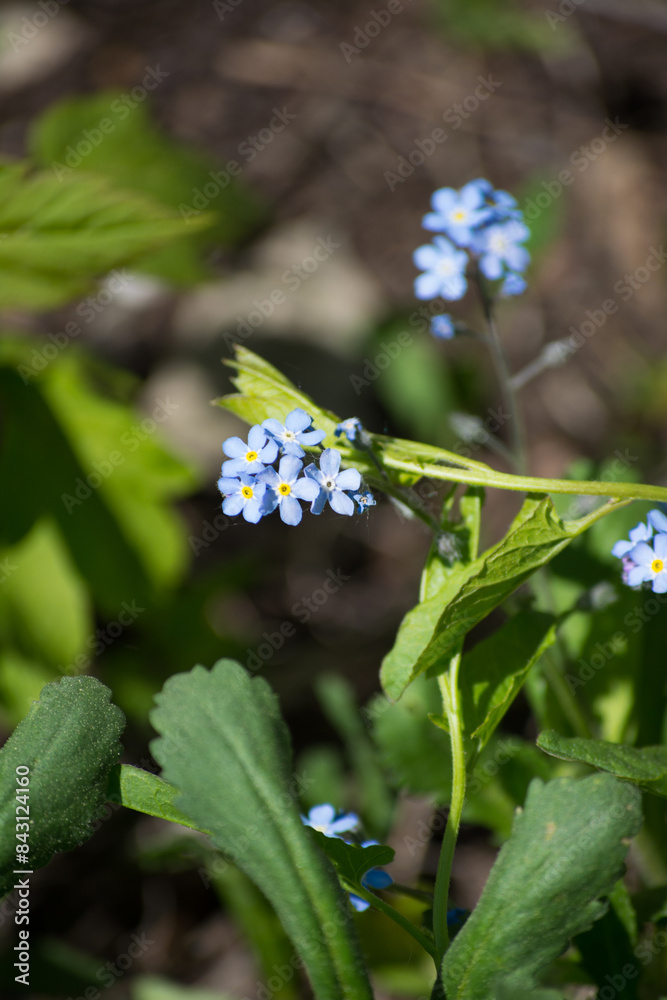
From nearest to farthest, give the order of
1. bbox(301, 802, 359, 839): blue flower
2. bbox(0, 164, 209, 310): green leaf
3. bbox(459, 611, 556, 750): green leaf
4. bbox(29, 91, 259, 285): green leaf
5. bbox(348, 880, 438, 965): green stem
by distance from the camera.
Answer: bbox(348, 880, 438, 965): green stem < bbox(459, 611, 556, 750): green leaf < bbox(301, 802, 359, 839): blue flower < bbox(0, 164, 209, 310): green leaf < bbox(29, 91, 259, 285): green leaf

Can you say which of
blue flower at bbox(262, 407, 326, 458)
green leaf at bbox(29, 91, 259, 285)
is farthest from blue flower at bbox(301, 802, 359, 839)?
green leaf at bbox(29, 91, 259, 285)

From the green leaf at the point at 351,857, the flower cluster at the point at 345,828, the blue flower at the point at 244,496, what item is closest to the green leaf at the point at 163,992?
the flower cluster at the point at 345,828

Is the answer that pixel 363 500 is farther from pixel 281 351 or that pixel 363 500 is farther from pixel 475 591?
pixel 281 351

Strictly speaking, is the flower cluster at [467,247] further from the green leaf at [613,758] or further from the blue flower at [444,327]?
the green leaf at [613,758]

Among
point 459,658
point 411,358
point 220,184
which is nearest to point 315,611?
point 411,358

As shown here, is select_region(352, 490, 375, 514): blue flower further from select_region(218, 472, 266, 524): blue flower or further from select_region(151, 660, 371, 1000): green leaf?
select_region(151, 660, 371, 1000): green leaf

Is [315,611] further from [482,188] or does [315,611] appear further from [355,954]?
[355,954]
